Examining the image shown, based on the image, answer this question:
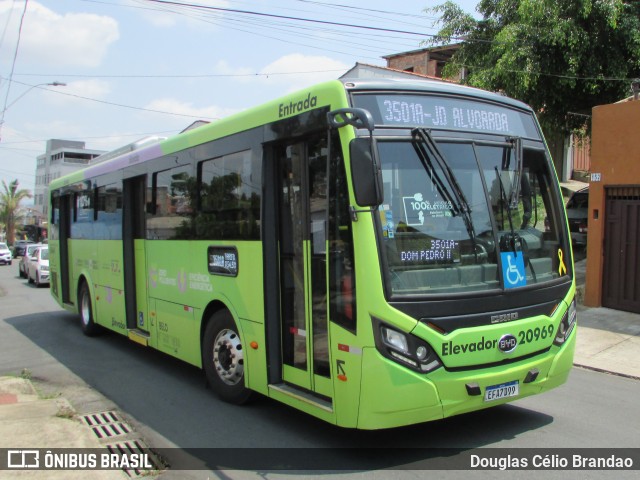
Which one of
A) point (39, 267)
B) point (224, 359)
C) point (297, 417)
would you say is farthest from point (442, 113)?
point (39, 267)

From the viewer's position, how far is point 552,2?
14.5 meters

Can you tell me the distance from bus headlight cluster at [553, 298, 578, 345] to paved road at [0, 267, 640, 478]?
0.88m

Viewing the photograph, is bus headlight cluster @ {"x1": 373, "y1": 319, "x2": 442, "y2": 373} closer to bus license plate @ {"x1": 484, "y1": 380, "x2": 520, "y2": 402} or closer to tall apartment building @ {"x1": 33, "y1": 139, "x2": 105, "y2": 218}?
bus license plate @ {"x1": 484, "y1": 380, "x2": 520, "y2": 402}

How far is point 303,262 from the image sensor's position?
16.4ft

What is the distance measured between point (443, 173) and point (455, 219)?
38cm

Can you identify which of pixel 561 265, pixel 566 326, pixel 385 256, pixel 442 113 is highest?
pixel 442 113

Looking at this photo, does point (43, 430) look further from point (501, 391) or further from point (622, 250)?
point (622, 250)

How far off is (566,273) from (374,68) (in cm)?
1365

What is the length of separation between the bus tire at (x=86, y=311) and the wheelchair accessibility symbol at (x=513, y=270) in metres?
8.21

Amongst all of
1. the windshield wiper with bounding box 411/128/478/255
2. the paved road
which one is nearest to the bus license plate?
the paved road

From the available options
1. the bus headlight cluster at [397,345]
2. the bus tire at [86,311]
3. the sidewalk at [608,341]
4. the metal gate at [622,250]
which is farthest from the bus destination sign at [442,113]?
the bus tire at [86,311]

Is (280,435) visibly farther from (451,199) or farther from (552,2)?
(552,2)

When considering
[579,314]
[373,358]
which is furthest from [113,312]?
[579,314]

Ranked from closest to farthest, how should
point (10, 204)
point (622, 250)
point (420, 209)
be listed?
point (420, 209) < point (622, 250) < point (10, 204)
